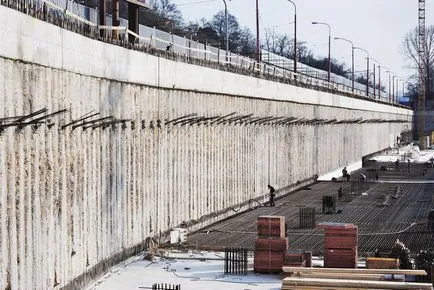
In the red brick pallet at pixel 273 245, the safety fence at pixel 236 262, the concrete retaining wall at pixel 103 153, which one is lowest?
the safety fence at pixel 236 262

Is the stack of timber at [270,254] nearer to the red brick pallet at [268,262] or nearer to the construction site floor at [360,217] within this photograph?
the red brick pallet at [268,262]

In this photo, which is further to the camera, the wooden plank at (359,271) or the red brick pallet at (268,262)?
the red brick pallet at (268,262)

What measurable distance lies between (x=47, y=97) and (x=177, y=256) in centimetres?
822

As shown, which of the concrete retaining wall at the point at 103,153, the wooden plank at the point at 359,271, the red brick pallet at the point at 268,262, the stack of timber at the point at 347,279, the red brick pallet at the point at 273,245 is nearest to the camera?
the concrete retaining wall at the point at 103,153

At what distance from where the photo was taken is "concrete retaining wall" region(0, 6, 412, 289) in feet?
55.8

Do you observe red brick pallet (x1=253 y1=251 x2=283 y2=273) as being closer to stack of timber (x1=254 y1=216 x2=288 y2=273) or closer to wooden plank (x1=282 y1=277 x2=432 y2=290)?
stack of timber (x1=254 y1=216 x2=288 y2=273)

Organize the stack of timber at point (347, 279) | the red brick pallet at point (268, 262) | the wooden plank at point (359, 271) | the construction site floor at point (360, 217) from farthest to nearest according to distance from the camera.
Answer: the construction site floor at point (360, 217) < the red brick pallet at point (268, 262) < the wooden plank at point (359, 271) < the stack of timber at point (347, 279)

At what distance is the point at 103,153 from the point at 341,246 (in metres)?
6.75

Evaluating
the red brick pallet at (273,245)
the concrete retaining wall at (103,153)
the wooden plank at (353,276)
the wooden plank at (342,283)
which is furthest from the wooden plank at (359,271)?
the concrete retaining wall at (103,153)

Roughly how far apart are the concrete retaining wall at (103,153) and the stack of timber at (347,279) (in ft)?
16.9

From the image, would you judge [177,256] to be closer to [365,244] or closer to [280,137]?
[365,244]

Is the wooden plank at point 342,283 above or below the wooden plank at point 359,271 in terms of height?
below

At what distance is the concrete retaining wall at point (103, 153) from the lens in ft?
55.8

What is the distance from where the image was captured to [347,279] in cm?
1977
